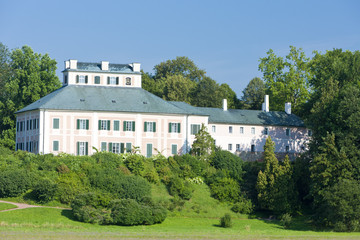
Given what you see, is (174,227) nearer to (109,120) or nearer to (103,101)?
(109,120)

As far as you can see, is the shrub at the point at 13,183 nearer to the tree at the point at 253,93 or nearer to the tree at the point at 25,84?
the tree at the point at 25,84

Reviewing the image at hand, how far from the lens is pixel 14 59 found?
311ft

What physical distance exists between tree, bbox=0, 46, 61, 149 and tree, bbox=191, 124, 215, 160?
22039 mm

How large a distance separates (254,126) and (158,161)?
18.5 meters

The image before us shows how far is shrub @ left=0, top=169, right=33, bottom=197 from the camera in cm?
6738

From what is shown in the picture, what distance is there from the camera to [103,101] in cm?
8300

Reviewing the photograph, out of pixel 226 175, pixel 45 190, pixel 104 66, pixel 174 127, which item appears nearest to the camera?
pixel 45 190

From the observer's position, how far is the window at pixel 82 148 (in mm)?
79938

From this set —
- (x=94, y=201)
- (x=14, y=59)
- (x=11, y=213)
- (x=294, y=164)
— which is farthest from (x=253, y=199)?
(x=14, y=59)

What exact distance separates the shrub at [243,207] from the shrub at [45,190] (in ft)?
56.9

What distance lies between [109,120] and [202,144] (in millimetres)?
10169

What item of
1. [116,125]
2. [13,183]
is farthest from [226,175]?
[13,183]

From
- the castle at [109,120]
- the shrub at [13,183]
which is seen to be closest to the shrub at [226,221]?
the shrub at [13,183]

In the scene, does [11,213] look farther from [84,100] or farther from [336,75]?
[336,75]
